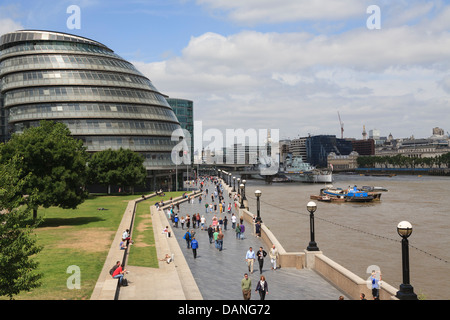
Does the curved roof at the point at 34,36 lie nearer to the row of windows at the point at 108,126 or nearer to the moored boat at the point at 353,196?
the row of windows at the point at 108,126

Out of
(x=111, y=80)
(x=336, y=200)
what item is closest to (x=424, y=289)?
(x=336, y=200)

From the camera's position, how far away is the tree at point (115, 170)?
78.6 m

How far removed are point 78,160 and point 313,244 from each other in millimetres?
27142

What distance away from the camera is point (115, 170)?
78.8m

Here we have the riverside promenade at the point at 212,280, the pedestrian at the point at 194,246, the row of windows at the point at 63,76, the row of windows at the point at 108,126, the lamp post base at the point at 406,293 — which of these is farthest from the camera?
the row of windows at the point at 63,76

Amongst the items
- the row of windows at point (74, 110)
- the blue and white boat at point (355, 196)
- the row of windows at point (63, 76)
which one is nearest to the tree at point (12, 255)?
the row of windows at point (74, 110)

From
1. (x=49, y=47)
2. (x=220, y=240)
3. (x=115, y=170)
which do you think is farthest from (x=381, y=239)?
(x=49, y=47)

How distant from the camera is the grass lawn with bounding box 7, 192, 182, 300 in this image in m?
18.7

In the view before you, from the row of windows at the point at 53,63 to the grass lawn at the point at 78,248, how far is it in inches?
2120

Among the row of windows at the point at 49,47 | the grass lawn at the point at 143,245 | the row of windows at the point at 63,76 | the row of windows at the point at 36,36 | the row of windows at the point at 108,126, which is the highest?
the row of windows at the point at 36,36

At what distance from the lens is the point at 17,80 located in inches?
3698

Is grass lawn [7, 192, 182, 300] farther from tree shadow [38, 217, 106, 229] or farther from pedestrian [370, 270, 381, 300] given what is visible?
pedestrian [370, 270, 381, 300]

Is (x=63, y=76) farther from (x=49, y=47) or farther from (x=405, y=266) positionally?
(x=405, y=266)

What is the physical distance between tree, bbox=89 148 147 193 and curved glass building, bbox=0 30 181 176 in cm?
1379
